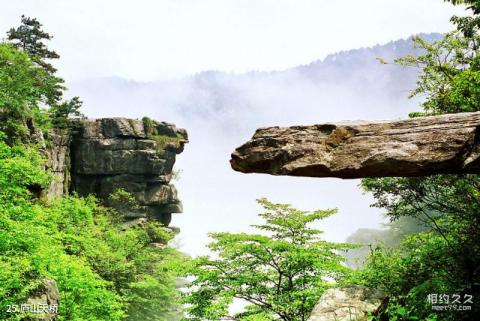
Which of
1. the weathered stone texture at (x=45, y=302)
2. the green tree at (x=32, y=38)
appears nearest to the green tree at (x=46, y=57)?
the green tree at (x=32, y=38)

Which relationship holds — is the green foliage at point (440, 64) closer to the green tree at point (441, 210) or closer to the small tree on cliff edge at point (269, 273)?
the green tree at point (441, 210)

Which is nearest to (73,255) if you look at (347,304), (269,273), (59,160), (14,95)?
(14,95)

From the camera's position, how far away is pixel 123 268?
24.4 meters

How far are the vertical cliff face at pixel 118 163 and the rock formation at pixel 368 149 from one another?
3130cm

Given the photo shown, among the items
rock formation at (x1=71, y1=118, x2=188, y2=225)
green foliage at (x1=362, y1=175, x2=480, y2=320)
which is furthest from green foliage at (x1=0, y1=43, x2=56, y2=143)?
green foliage at (x1=362, y1=175, x2=480, y2=320)

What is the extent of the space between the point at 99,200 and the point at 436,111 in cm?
3243

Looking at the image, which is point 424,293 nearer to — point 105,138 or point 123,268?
point 123,268

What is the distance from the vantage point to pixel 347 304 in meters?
8.48

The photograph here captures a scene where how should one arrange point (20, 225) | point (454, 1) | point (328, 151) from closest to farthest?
1. point (328, 151)
2. point (20, 225)
3. point (454, 1)

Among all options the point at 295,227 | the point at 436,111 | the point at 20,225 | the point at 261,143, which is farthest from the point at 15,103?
the point at 436,111

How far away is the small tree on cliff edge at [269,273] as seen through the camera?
1199cm

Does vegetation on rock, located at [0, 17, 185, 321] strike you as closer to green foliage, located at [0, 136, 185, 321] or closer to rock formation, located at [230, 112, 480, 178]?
green foliage, located at [0, 136, 185, 321]

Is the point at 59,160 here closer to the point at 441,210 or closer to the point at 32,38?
the point at 32,38

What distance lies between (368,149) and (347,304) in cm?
443
